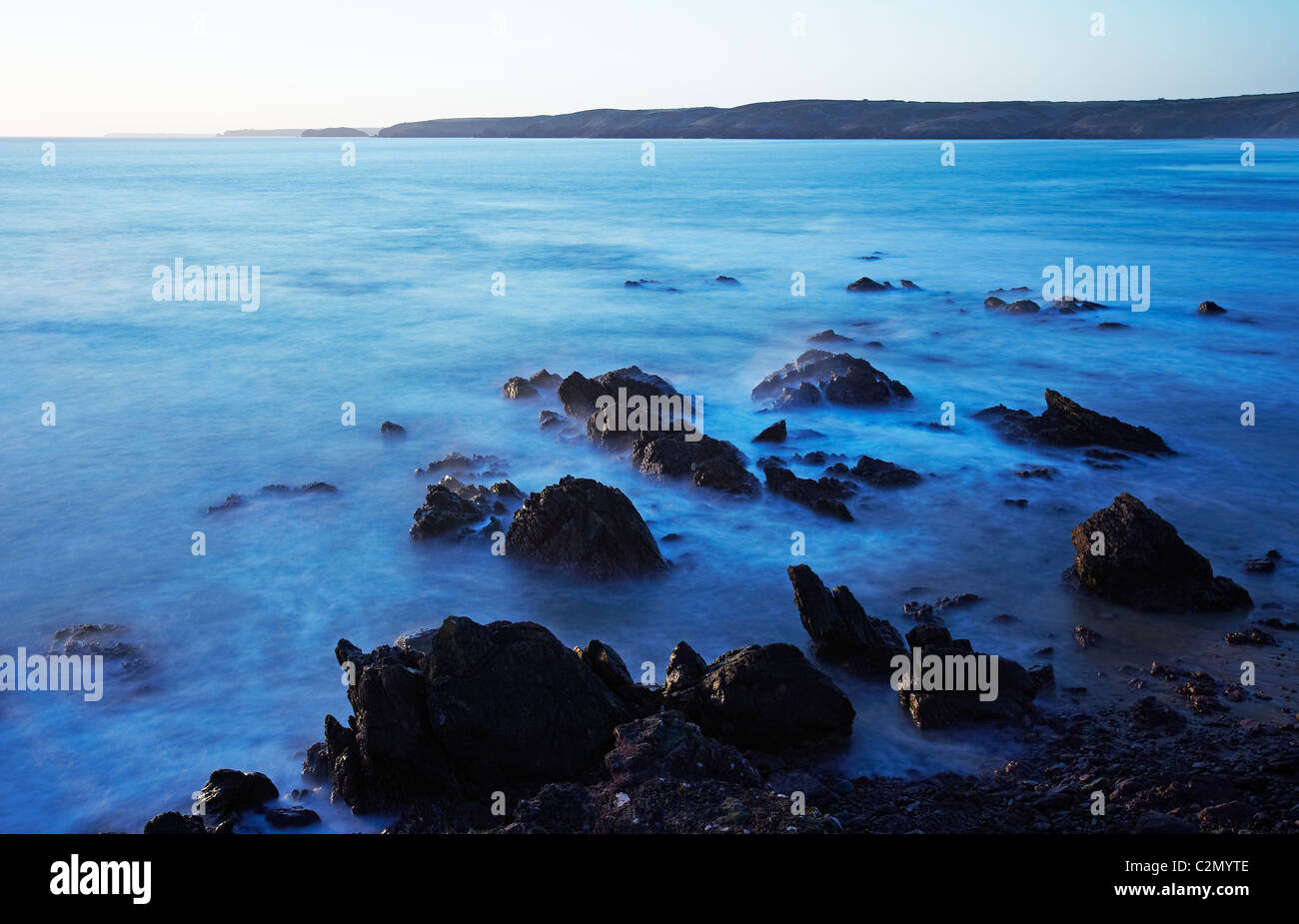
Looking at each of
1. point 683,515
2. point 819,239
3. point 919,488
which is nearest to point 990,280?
point 819,239

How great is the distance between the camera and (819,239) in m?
48.5

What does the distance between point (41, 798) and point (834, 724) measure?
719 centimetres

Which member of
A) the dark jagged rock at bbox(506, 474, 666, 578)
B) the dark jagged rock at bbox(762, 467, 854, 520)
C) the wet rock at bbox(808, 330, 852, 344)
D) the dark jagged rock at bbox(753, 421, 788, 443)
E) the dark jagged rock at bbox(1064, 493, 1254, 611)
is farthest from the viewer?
the wet rock at bbox(808, 330, 852, 344)

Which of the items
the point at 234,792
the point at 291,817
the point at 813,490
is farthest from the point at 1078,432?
the point at 234,792

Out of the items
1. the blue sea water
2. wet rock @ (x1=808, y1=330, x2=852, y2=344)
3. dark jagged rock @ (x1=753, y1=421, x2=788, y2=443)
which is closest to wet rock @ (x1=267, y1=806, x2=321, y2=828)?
the blue sea water

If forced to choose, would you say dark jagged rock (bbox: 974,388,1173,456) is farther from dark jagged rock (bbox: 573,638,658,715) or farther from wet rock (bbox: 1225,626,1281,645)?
dark jagged rock (bbox: 573,638,658,715)

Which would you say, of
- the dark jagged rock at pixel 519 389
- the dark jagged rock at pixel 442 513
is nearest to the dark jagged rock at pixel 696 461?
the dark jagged rock at pixel 442 513

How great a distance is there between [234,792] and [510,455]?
10.1 meters

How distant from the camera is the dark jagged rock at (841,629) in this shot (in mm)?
10422

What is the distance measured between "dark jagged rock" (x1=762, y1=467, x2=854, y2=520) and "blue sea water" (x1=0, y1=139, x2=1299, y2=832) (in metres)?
0.30

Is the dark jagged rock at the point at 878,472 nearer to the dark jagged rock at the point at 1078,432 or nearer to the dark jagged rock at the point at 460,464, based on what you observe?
the dark jagged rock at the point at 1078,432

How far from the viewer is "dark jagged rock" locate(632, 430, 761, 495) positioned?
51.4ft

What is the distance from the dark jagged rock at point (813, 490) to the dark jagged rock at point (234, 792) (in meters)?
8.82

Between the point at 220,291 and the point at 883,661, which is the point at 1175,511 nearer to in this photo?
the point at 883,661
